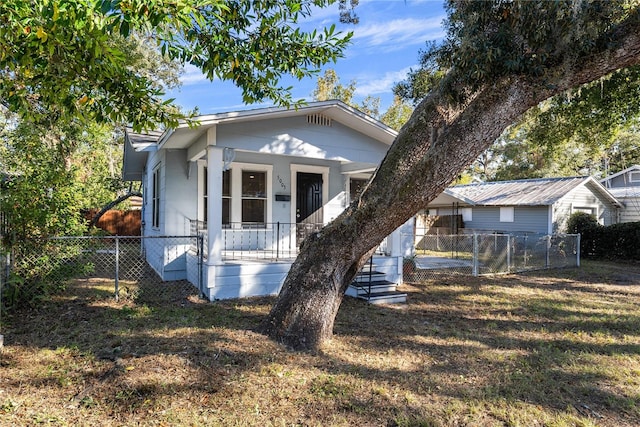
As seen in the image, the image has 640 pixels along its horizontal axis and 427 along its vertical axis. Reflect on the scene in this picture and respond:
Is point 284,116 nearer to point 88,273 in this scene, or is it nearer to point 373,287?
point 373,287

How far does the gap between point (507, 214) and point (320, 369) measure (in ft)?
59.6

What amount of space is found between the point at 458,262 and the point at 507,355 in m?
8.71

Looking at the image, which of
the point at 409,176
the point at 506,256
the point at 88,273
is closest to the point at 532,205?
the point at 506,256

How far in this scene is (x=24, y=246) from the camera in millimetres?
5594

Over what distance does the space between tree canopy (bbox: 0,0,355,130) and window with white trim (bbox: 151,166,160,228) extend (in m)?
4.61

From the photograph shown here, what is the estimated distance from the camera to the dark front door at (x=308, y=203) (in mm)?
9969

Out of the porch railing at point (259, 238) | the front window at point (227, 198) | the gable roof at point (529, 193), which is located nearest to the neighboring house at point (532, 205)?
the gable roof at point (529, 193)

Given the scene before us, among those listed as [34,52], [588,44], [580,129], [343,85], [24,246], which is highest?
[343,85]

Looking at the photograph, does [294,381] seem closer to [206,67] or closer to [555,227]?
[206,67]

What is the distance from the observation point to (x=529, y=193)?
62.3 feet

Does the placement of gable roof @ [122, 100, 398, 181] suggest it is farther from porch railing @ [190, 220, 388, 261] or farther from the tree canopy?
porch railing @ [190, 220, 388, 261]

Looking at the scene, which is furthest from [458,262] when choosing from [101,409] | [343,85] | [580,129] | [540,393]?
[343,85]

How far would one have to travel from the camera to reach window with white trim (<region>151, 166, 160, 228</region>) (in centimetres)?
978

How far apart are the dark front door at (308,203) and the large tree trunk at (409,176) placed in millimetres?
5310
